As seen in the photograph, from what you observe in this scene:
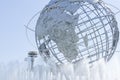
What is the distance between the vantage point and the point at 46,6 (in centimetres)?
3195

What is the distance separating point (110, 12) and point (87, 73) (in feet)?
12.6

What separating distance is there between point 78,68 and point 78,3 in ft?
12.6

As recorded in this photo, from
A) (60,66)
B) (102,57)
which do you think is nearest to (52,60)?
(60,66)

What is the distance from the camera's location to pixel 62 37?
103 ft

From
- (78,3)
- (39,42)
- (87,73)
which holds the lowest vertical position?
(87,73)

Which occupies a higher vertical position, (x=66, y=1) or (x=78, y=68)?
(x=66, y=1)

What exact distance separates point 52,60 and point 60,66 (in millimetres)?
598

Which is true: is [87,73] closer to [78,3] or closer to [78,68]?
[78,68]

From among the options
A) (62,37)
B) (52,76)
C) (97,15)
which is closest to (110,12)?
(97,15)

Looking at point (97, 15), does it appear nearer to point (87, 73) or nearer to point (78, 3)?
point (78, 3)

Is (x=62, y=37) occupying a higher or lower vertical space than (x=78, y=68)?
higher

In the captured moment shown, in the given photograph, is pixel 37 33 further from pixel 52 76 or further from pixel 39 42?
pixel 52 76

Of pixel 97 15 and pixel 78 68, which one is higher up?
pixel 97 15

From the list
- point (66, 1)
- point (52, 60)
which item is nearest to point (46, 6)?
point (66, 1)
